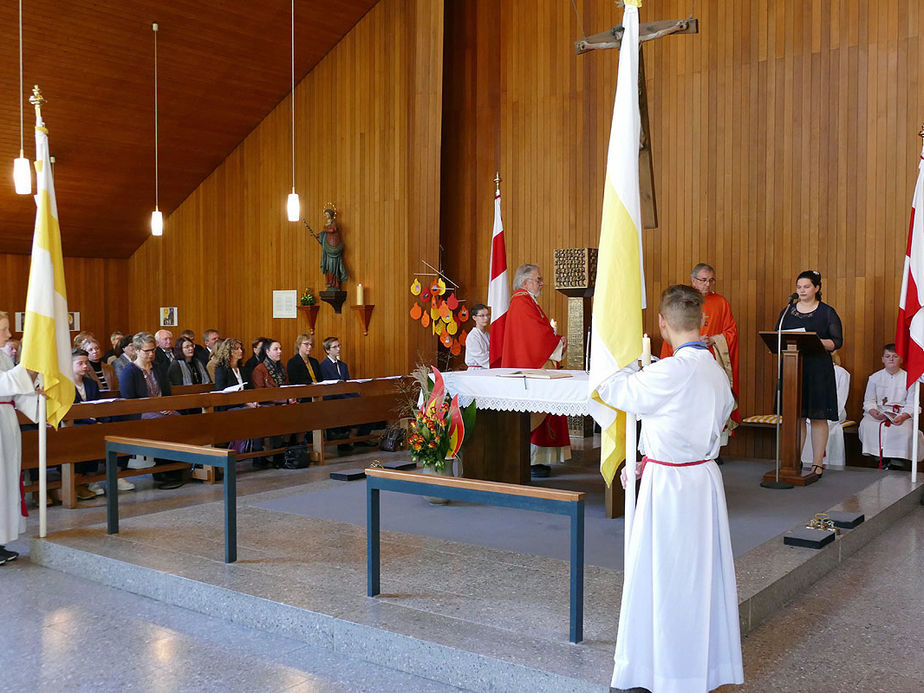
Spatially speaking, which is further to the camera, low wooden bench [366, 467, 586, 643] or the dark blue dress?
the dark blue dress

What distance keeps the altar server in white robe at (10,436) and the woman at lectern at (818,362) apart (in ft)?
18.4

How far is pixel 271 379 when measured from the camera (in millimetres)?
8977

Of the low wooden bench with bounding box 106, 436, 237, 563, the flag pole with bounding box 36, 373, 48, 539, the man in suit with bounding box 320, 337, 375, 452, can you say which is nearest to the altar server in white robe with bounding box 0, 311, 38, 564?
the flag pole with bounding box 36, 373, 48, 539

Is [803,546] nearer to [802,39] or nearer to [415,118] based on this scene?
Answer: [802,39]

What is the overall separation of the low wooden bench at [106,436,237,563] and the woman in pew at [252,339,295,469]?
2.66 meters

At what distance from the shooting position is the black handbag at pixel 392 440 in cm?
917

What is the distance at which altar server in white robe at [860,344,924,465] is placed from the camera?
24.6 ft

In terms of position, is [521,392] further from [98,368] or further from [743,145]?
[98,368]

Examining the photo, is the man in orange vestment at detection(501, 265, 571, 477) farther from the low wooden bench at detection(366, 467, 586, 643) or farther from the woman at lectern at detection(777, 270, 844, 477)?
the low wooden bench at detection(366, 467, 586, 643)

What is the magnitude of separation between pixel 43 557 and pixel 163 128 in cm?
762

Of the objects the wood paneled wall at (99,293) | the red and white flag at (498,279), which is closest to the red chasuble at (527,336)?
the red and white flag at (498,279)

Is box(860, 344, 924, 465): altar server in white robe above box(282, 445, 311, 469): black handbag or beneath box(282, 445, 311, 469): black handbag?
above

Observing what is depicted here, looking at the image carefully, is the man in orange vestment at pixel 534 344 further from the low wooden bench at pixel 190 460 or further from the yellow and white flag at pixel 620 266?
the yellow and white flag at pixel 620 266

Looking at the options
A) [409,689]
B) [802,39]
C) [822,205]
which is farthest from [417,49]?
[409,689]
